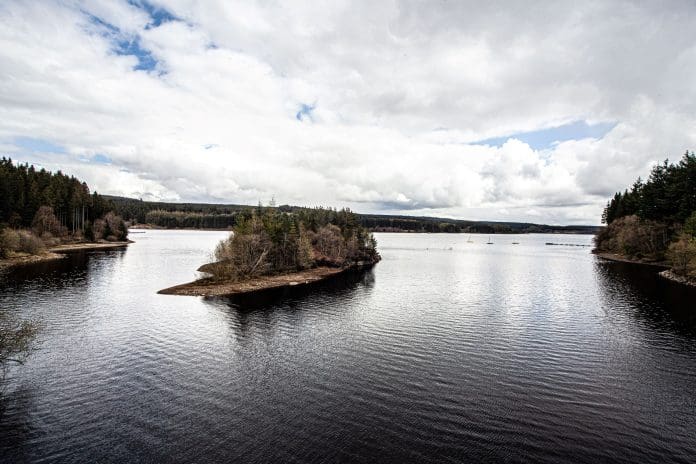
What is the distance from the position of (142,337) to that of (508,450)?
34448 millimetres

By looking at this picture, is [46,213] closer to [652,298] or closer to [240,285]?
[240,285]

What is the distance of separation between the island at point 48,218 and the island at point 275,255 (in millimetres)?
47527

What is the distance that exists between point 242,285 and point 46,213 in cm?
9756

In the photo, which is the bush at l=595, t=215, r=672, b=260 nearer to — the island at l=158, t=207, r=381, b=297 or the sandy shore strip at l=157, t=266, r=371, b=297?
the island at l=158, t=207, r=381, b=297

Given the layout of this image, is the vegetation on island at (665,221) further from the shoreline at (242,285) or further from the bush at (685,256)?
the shoreline at (242,285)

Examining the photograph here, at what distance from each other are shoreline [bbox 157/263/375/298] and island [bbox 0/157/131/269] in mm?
49473

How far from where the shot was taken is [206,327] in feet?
142

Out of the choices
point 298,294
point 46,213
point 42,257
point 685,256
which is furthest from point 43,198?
point 685,256

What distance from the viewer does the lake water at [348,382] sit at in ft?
68.0

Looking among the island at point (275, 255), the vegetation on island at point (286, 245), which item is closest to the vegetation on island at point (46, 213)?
the island at point (275, 255)

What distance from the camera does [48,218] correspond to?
126m

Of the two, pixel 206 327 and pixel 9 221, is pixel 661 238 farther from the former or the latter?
pixel 9 221

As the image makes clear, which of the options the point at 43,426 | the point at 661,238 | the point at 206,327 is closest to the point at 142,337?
the point at 206,327

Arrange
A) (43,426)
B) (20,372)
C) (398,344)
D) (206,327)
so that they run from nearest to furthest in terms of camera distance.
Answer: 1. (43,426)
2. (20,372)
3. (398,344)
4. (206,327)
